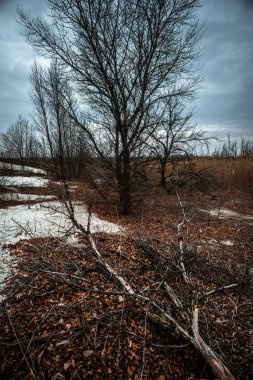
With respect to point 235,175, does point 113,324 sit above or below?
below

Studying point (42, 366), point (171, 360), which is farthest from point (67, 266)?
point (171, 360)

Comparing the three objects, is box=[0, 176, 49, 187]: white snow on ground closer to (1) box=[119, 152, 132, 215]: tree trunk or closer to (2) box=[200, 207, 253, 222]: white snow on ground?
(1) box=[119, 152, 132, 215]: tree trunk

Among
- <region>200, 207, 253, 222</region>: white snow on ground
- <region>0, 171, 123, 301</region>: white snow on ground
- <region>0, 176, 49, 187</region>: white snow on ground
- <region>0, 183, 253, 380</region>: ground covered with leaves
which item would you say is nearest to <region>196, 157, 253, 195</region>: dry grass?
<region>200, 207, 253, 222</region>: white snow on ground

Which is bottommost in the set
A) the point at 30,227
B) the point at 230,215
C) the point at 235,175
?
the point at 230,215

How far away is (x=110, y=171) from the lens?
5.68 metres

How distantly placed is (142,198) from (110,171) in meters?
1.20

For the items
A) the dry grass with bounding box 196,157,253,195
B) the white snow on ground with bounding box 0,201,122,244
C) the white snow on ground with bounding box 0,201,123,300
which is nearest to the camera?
the white snow on ground with bounding box 0,201,123,300

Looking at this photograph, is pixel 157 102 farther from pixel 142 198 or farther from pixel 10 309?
pixel 10 309

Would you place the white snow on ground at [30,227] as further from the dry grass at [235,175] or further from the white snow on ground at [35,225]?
the dry grass at [235,175]

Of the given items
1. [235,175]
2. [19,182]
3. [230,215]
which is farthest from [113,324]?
[19,182]

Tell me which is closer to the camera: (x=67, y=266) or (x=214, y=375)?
(x=214, y=375)

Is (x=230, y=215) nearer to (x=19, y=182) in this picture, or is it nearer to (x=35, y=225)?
(x=35, y=225)

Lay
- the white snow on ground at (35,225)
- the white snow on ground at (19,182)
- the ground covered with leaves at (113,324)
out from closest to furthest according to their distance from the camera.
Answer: the ground covered with leaves at (113,324)
the white snow on ground at (35,225)
the white snow on ground at (19,182)

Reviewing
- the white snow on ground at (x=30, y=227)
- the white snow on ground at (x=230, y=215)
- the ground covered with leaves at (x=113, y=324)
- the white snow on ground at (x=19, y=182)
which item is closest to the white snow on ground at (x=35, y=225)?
the white snow on ground at (x=30, y=227)
